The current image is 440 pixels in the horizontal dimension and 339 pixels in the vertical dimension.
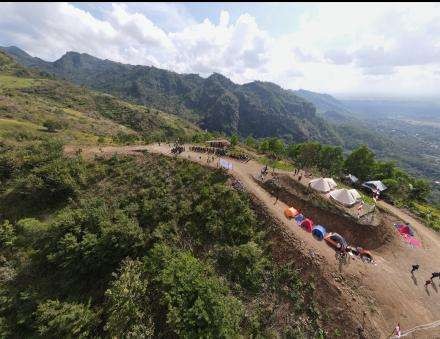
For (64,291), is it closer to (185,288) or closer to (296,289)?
(185,288)

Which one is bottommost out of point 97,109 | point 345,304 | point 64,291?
point 97,109

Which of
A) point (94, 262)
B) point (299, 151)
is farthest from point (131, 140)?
point (299, 151)

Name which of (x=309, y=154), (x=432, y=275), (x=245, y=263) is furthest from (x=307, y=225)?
(x=309, y=154)

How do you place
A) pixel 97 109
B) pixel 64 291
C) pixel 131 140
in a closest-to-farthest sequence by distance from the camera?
1. pixel 64 291
2. pixel 131 140
3. pixel 97 109

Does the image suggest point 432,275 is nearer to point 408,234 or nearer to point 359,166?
point 408,234

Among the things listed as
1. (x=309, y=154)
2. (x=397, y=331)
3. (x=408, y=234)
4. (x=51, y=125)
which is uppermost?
(x=408, y=234)

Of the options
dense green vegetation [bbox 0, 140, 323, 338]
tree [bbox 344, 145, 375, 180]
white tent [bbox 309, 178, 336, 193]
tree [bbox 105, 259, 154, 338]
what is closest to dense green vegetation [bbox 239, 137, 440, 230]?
tree [bbox 344, 145, 375, 180]

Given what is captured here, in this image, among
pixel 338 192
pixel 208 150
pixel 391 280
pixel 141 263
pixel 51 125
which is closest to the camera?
pixel 391 280

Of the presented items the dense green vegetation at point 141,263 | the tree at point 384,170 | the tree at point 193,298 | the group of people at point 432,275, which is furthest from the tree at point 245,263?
the tree at point 384,170
